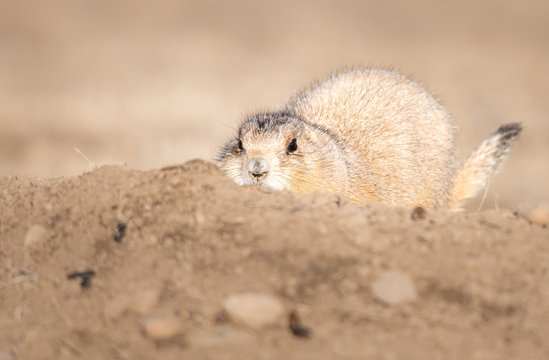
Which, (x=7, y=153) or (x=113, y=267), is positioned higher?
(x=7, y=153)

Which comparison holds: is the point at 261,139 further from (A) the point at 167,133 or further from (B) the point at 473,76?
(B) the point at 473,76

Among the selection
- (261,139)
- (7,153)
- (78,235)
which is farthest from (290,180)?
(7,153)

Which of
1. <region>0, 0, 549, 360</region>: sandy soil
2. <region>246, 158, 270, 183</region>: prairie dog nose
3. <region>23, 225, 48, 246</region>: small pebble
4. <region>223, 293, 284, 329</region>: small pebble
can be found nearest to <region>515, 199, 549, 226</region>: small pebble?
<region>0, 0, 549, 360</region>: sandy soil

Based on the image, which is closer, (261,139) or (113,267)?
(113,267)

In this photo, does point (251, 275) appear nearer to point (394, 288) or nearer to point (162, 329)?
point (162, 329)

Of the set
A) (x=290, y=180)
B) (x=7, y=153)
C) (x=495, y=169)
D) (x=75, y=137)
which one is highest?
(x=75, y=137)

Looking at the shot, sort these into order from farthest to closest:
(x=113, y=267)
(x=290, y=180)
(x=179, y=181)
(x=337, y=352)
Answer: (x=290, y=180) < (x=179, y=181) < (x=113, y=267) < (x=337, y=352)

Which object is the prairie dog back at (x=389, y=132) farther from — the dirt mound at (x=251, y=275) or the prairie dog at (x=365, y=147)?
the dirt mound at (x=251, y=275)
